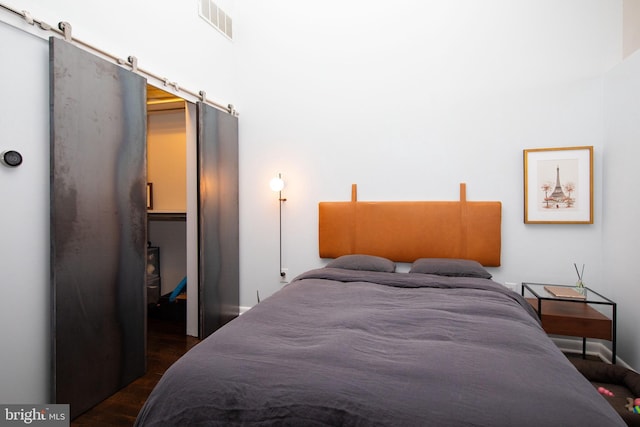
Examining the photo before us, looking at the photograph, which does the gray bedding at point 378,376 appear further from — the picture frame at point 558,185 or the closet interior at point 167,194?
the closet interior at point 167,194

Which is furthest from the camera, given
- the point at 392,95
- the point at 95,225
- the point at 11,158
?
the point at 392,95

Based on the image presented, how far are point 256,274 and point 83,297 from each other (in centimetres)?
184

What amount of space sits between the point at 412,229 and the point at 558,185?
1.25 meters

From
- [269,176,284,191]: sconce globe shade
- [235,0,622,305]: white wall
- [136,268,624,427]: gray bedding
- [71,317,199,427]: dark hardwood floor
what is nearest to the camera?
[136,268,624,427]: gray bedding

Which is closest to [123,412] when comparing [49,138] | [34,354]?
[34,354]

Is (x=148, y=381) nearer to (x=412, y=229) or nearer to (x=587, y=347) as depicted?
(x=412, y=229)

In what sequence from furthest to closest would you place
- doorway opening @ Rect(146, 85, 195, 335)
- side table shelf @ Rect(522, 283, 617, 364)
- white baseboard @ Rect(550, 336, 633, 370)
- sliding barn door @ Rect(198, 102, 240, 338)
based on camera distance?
1. doorway opening @ Rect(146, 85, 195, 335)
2. sliding barn door @ Rect(198, 102, 240, 338)
3. white baseboard @ Rect(550, 336, 633, 370)
4. side table shelf @ Rect(522, 283, 617, 364)

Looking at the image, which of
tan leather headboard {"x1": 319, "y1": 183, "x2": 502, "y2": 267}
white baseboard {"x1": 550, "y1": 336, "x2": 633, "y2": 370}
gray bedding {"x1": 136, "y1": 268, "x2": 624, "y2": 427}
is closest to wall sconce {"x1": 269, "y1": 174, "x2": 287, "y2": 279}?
tan leather headboard {"x1": 319, "y1": 183, "x2": 502, "y2": 267}

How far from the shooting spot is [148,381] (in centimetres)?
239

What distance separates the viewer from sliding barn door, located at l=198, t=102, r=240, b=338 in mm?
3121

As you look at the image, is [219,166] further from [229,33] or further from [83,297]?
[83,297]

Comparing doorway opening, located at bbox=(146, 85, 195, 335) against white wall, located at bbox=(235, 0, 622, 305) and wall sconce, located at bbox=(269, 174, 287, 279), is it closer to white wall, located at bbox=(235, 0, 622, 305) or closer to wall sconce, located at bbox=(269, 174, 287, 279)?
white wall, located at bbox=(235, 0, 622, 305)

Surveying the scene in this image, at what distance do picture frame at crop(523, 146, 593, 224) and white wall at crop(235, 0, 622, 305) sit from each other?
0.08m

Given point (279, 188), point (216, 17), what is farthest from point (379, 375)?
point (216, 17)
